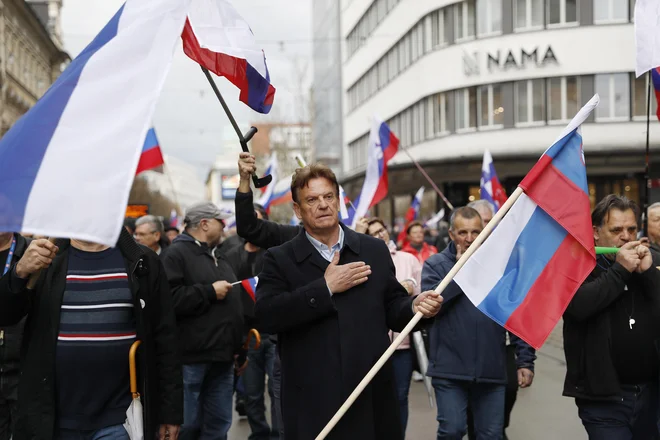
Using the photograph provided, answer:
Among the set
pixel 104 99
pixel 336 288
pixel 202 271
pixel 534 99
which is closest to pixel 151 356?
pixel 336 288

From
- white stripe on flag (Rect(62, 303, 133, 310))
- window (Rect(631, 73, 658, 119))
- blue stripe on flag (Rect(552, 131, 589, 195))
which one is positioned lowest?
white stripe on flag (Rect(62, 303, 133, 310))

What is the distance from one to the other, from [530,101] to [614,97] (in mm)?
2875

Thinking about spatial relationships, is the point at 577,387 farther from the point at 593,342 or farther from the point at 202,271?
the point at 202,271

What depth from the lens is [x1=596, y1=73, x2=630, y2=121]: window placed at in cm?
2881

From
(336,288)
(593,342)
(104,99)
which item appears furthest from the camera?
(593,342)

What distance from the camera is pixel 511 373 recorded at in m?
5.98

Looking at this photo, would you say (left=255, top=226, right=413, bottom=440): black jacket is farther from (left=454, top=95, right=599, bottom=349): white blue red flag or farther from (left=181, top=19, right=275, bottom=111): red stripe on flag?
(left=181, top=19, right=275, bottom=111): red stripe on flag

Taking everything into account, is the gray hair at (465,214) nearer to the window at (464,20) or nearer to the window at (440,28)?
the window at (464,20)

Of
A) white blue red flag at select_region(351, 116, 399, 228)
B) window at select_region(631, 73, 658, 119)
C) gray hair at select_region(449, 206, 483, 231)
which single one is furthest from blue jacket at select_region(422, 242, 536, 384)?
window at select_region(631, 73, 658, 119)

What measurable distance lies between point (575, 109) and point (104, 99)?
28451mm

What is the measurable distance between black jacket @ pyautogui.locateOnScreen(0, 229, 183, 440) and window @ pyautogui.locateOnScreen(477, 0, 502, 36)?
28.3 m

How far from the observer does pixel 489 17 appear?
3103cm

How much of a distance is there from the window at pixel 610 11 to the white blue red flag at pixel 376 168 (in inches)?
788

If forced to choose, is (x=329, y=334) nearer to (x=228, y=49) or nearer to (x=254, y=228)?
(x=228, y=49)
